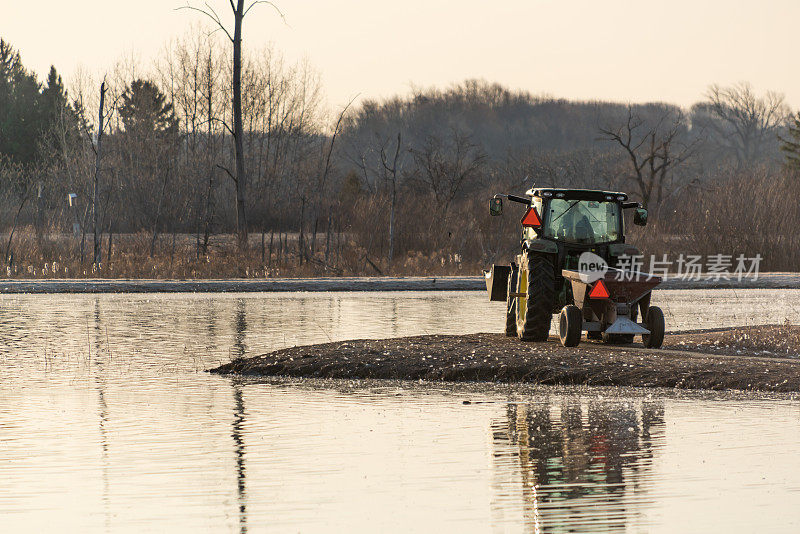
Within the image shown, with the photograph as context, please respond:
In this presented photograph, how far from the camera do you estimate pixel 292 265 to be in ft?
119

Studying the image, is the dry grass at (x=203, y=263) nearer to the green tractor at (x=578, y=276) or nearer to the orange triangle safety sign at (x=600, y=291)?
the green tractor at (x=578, y=276)

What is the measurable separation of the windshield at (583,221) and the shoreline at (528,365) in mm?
2031

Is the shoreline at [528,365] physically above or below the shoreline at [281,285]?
below

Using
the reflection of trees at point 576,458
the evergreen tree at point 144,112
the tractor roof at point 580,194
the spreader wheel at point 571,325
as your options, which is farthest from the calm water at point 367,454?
the evergreen tree at point 144,112

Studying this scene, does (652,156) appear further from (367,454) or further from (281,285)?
(367,454)

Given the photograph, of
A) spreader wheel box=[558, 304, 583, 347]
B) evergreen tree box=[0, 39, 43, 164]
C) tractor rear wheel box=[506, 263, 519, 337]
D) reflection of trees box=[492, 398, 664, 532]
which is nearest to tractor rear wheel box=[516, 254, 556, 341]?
spreader wheel box=[558, 304, 583, 347]

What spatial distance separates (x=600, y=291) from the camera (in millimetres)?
16188

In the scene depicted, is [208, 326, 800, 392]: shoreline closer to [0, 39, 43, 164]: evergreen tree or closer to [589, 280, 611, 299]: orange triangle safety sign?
[589, 280, 611, 299]: orange triangle safety sign

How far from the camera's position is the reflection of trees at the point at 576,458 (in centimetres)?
721

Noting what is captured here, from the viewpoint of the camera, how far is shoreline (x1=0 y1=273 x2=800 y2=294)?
30828 millimetres

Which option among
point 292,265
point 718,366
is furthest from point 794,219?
point 718,366

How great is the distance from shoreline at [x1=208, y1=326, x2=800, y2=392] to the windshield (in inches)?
80.0

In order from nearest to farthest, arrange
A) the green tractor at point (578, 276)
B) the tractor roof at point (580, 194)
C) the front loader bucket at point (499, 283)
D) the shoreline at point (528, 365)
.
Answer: the shoreline at point (528, 365)
the green tractor at point (578, 276)
the tractor roof at point (580, 194)
the front loader bucket at point (499, 283)

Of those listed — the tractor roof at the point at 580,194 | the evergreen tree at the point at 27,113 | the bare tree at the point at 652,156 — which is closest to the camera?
the tractor roof at the point at 580,194
